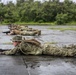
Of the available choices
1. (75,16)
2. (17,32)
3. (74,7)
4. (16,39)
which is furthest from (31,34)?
(74,7)

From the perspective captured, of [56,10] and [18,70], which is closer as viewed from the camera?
[18,70]

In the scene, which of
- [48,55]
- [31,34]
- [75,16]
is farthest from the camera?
[75,16]

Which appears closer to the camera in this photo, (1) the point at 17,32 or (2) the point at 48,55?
(2) the point at 48,55

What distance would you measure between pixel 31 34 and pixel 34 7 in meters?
42.9

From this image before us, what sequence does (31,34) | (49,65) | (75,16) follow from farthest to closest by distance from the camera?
1. (75,16)
2. (31,34)
3. (49,65)

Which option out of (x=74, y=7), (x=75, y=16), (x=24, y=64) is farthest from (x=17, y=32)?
(x=74, y=7)

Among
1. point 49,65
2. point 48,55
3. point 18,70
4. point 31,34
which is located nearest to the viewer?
point 18,70

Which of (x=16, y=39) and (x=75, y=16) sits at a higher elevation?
(x=16, y=39)

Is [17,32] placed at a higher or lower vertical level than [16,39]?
lower

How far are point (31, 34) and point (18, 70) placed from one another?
18125mm

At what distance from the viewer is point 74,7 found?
7219cm

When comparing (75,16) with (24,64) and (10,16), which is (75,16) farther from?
(24,64)

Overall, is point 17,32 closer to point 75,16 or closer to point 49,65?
point 49,65

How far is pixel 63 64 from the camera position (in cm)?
1088
